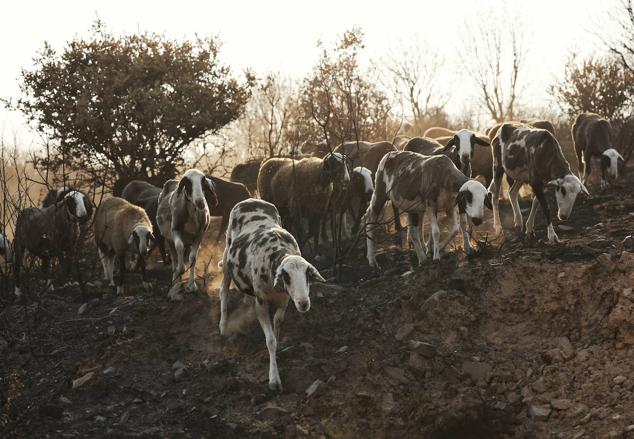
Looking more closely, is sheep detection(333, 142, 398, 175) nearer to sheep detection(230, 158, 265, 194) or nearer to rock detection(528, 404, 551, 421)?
sheep detection(230, 158, 265, 194)

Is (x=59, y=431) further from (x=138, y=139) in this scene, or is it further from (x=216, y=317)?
(x=138, y=139)

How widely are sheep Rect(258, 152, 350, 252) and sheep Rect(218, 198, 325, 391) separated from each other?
13.4ft

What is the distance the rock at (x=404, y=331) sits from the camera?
10.9 meters

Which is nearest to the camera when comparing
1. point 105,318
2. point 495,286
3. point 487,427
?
point 487,427

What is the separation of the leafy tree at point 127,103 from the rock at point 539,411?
42.4 ft

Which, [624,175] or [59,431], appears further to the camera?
[624,175]

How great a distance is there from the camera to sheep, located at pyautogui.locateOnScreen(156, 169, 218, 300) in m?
13.7

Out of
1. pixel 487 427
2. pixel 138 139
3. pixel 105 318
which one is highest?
pixel 138 139

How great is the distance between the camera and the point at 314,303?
480 inches

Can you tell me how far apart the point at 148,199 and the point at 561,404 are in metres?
10.5

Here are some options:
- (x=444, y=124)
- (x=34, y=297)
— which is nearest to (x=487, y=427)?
(x=34, y=297)

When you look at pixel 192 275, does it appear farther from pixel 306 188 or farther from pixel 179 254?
pixel 306 188

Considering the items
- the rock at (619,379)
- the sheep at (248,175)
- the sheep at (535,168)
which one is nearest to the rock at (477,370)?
the rock at (619,379)

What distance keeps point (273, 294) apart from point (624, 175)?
38.3 ft
